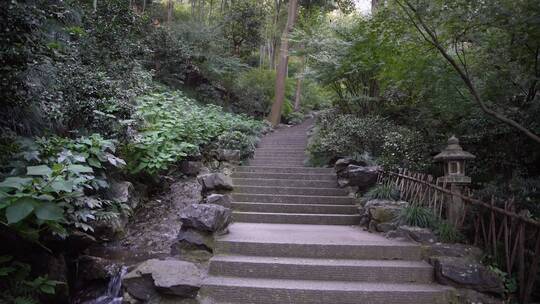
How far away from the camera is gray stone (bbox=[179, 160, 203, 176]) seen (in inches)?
324

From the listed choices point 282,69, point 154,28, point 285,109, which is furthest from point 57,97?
point 285,109

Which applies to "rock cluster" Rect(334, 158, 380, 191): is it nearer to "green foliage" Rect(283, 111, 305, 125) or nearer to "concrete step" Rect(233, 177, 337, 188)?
"concrete step" Rect(233, 177, 337, 188)

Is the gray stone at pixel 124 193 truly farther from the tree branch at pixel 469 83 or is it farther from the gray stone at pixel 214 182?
the tree branch at pixel 469 83

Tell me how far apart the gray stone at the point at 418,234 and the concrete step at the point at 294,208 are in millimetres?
1822

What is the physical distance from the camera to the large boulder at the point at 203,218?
4496mm

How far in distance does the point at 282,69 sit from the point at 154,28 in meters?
5.67

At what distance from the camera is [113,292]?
4.66 metres

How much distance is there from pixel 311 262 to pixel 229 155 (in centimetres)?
490

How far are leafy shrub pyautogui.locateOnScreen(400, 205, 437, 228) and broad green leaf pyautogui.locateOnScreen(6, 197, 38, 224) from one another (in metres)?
4.54

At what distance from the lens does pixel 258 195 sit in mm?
7008

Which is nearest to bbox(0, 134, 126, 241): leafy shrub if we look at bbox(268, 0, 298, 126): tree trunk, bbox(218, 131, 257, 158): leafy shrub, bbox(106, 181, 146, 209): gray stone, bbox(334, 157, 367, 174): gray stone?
bbox(106, 181, 146, 209): gray stone

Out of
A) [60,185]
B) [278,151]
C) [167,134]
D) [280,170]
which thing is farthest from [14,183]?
[278,151]

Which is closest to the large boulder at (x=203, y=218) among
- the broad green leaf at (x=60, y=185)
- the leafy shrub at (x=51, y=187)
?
the leafy shrub at (x=51, y=187)

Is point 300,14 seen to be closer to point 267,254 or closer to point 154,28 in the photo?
point 154,28
